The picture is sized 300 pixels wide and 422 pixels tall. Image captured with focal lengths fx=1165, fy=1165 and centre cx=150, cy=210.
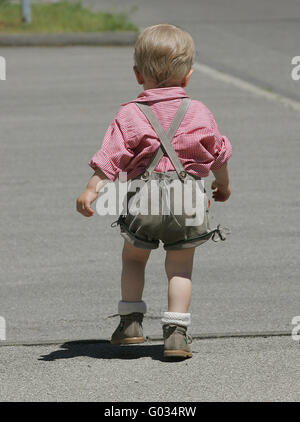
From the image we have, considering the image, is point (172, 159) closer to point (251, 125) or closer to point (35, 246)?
point (35, 246)

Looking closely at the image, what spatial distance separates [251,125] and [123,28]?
643 centimetres

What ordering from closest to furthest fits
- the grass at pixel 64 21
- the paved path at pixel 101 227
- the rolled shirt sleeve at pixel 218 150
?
the rolled shirt sleeve at pixel 218 150, the paved path at pixel 101 227, the grass at pixel 64 21

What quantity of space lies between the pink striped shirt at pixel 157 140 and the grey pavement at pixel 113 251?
80 centimetres

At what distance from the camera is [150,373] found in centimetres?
464

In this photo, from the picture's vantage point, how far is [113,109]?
11531mm

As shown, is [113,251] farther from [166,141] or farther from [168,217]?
[166,141]

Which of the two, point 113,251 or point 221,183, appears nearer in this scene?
point 221,183

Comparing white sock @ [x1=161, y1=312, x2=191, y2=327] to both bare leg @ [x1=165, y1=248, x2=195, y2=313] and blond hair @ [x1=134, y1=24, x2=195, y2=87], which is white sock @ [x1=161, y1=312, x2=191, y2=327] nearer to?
bare leg @ [x1=165, y1=248, x2=195, y2=313]

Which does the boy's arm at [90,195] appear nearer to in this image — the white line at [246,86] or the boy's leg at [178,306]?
the boy's leg at [178,306]

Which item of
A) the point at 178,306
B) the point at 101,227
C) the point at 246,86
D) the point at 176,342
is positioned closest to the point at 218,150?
the point at 178,306

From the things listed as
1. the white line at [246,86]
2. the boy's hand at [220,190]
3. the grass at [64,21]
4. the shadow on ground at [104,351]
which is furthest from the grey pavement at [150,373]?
the grass at [64,21]

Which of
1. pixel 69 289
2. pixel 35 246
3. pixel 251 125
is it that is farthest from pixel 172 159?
pixel 251 125

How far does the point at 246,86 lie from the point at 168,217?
8.37 m

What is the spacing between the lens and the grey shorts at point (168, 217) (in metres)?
4.79
